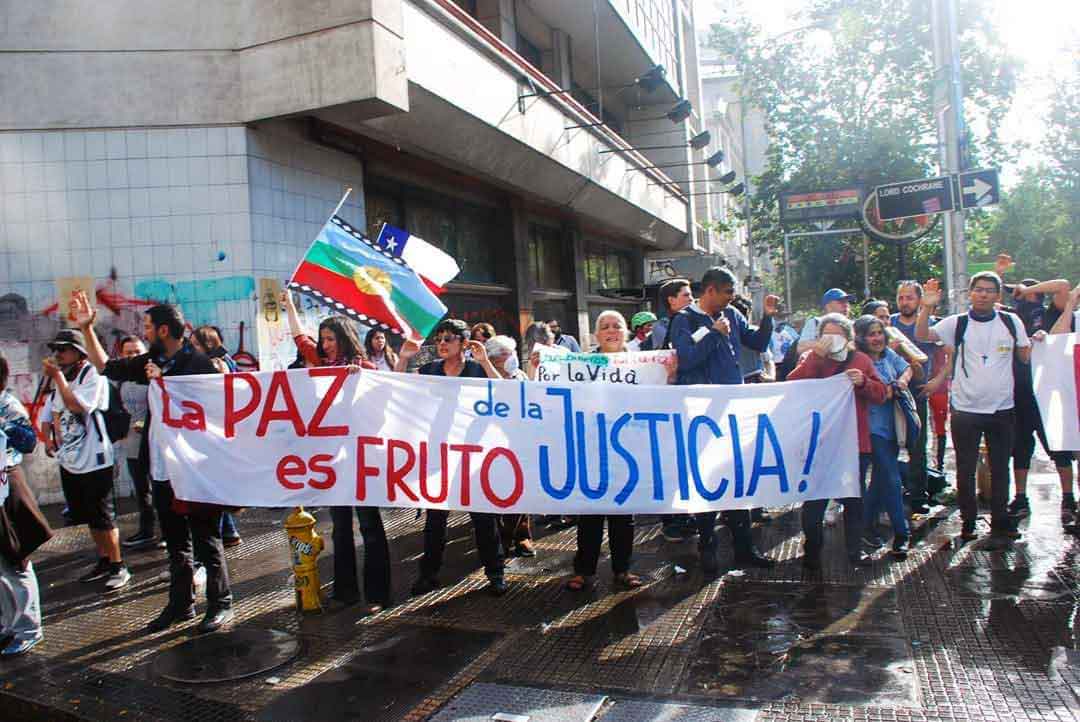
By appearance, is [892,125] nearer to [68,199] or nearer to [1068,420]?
[1068,420]

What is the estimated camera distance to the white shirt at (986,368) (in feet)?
19.6

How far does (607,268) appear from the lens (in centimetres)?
2289

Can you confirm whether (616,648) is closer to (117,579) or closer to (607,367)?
(607,367)

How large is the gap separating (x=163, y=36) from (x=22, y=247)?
2.66 m

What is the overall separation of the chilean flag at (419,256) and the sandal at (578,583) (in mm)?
2167

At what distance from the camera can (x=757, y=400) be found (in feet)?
17.9

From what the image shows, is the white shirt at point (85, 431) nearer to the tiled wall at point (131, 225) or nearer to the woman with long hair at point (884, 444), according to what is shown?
the tiled wall at point (131, 225)

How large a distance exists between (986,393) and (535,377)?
3318mm

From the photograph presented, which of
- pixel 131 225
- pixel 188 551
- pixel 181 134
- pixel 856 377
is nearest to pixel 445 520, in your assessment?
pixel 188 551

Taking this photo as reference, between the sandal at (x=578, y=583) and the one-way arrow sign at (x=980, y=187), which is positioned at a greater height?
the one-way arrow sign at (x=980, y=187)

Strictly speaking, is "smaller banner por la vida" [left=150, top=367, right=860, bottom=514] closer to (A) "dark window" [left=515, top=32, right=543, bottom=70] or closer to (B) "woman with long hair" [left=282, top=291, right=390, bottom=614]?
(B) "woman with long hair" [left=282, top=291, right=390, bottom=614]

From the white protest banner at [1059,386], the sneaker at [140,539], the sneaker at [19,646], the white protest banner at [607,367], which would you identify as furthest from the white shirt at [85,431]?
the white protest banner at [1059,386]

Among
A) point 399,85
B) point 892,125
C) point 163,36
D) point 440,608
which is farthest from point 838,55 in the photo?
point 440,608

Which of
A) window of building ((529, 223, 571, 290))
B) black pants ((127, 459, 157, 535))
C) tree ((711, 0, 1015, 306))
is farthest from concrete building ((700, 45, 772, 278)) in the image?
black pants ((127, 459, 157, 535))
